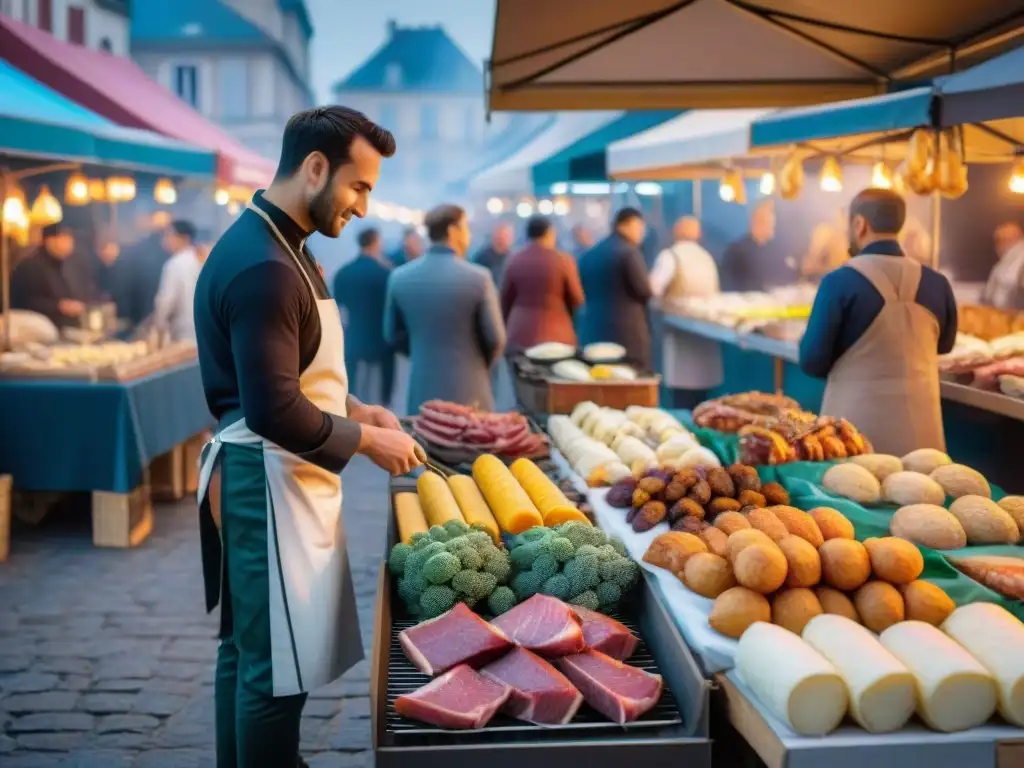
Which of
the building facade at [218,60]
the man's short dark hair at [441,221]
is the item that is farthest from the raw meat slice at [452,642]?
the building facade at [218,60]

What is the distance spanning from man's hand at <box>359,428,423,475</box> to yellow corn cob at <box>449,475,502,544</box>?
585 mm

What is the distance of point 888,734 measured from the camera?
7.18 ft

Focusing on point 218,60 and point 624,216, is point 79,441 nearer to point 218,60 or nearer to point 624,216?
point 624,216

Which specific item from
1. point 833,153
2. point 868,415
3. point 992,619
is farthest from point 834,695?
point 833,153

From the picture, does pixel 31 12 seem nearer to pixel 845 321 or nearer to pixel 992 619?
pixel 845 321

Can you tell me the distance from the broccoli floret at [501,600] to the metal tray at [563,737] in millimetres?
400

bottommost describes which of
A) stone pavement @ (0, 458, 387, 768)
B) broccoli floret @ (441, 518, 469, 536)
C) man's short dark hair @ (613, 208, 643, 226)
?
stone pavement @ (0, 458, 387, 768)

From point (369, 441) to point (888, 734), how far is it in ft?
Result: 4.19

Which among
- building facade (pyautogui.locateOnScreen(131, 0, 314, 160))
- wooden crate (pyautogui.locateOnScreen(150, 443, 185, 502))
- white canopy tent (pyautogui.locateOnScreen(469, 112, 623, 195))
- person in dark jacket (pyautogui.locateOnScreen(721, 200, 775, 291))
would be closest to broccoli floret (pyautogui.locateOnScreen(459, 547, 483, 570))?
wooden crate (pyautogui.locateOnScreen(150, 443, 185, 502))

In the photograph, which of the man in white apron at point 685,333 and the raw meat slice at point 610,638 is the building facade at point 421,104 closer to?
the man in white apron at point 685,333

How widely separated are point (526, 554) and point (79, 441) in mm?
4473

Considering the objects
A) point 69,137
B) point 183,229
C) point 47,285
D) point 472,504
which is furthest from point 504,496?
point 47,285

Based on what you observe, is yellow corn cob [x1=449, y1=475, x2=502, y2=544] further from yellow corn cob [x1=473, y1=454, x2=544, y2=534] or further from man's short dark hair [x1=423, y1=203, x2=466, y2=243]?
man's short dark hair [x1=423, y1=203, x2=466, y2=243]

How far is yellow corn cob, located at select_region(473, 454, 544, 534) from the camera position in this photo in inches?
132
